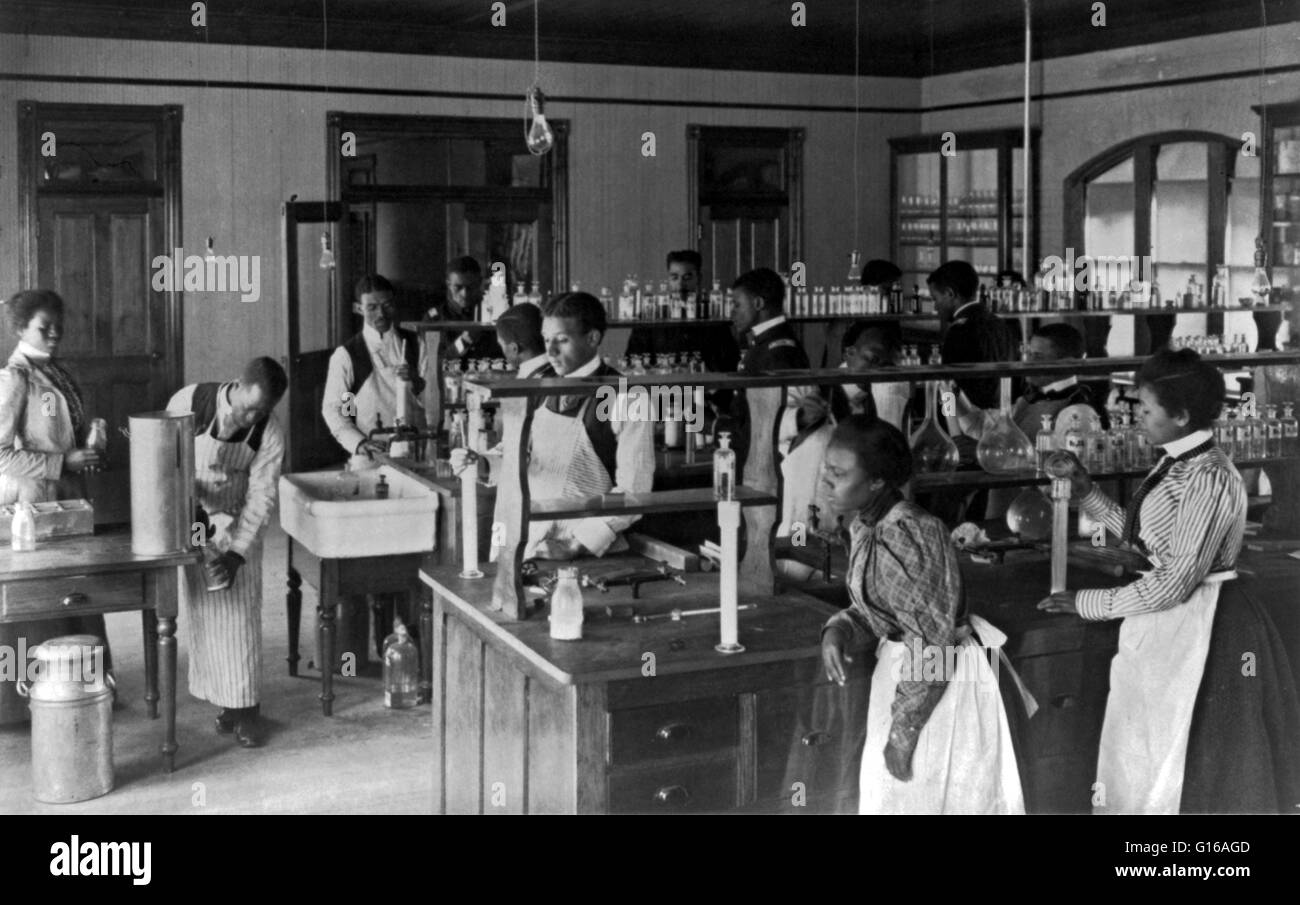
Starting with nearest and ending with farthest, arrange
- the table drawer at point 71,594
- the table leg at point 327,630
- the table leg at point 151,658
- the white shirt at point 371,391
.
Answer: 1. the table drawer at point 71,594
2. the table leg at point 151,658
3. the table leg at point 327,630
4. the white shirt at point 371,391

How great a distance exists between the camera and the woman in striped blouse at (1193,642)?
3936 millimetres

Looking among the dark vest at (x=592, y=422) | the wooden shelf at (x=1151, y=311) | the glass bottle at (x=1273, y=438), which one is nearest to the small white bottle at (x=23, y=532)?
the dark vest at (x=592, y=422)

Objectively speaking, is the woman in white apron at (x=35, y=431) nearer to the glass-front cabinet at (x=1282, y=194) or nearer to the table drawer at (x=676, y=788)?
the table drawer at (x=676, y=788)

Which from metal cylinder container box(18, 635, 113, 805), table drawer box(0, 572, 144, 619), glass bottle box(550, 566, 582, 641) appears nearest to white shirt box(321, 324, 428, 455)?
table drawer box(0, 572, 144, 619)

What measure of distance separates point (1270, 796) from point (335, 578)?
3409mm

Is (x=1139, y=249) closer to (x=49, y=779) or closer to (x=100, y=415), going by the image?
(x=100, y=415)

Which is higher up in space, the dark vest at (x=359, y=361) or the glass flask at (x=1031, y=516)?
the dark vest at (x=359, y=361)

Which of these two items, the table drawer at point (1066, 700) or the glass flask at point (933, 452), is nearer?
the table drawer at point (1066, 700)

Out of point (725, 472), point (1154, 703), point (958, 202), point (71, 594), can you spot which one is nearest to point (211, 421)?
point (71, 594)

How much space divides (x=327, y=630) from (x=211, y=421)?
0.92 metres

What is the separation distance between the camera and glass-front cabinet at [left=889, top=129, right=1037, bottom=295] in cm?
1085

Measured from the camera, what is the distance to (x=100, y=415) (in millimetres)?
9742

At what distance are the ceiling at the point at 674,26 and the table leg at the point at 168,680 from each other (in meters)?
5.17
